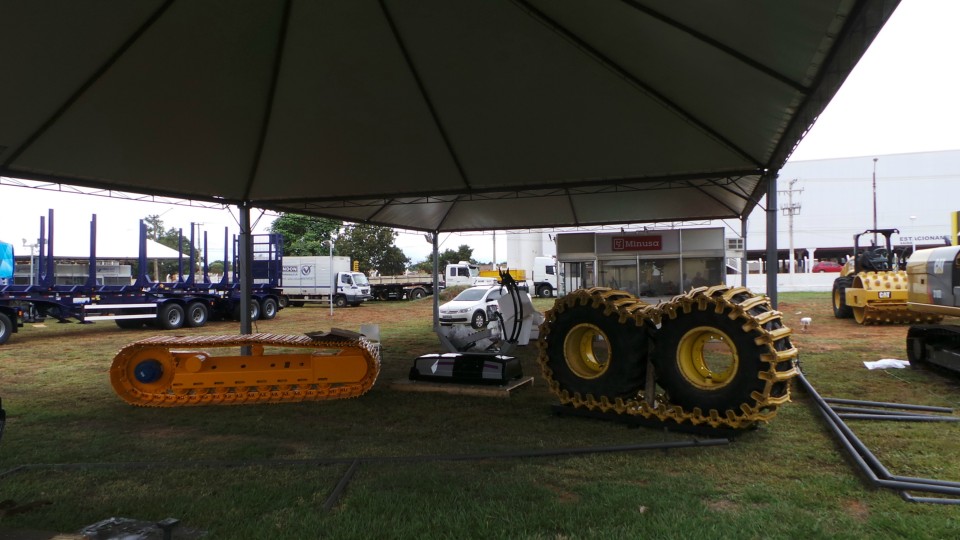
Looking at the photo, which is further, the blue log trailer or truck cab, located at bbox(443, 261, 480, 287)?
truck cab, located at bbox(443, 261, 480, 287)

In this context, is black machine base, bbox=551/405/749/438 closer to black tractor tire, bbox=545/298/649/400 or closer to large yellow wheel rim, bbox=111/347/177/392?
black tractor tire, bbox=545/298/649/400

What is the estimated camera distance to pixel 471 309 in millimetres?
18984

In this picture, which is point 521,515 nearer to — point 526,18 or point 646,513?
point 646,513

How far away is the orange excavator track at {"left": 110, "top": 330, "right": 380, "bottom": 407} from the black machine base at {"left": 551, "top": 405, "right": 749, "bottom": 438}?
3.09 metres

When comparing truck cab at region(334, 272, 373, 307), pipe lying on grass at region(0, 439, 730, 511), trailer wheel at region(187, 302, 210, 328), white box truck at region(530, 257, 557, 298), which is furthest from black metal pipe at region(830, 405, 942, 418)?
white box truck at region(530, 257, 557, 298)

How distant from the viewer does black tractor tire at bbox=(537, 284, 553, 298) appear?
39.8 m

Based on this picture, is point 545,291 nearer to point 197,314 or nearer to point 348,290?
point 348,290

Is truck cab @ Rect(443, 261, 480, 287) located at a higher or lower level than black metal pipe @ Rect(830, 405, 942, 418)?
higher

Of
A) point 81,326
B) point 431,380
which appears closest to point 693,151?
point 431,380

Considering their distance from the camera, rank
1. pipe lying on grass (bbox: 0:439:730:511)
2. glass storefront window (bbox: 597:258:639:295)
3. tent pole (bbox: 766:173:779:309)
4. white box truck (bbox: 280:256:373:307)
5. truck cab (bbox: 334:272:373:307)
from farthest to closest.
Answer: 1. truck cab (bbox: 334:272:373:307)
2. white box truck (bbox: 280:256:373:307)
3. glass storefront window (bbox: 597:258:639:295)
4. tent pole (bbox: 766:173:779:309)
5. pipe lying on grass (bbox: 0:439:730:511)

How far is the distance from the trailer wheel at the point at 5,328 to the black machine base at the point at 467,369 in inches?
519

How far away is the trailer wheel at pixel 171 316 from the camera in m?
19.0

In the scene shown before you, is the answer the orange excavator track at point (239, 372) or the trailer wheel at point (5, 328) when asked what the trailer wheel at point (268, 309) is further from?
the orange excavator track at point (239, 372)

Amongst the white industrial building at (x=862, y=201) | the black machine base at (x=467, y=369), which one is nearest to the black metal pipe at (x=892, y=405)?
the black machine base at (x=467, y=369)
